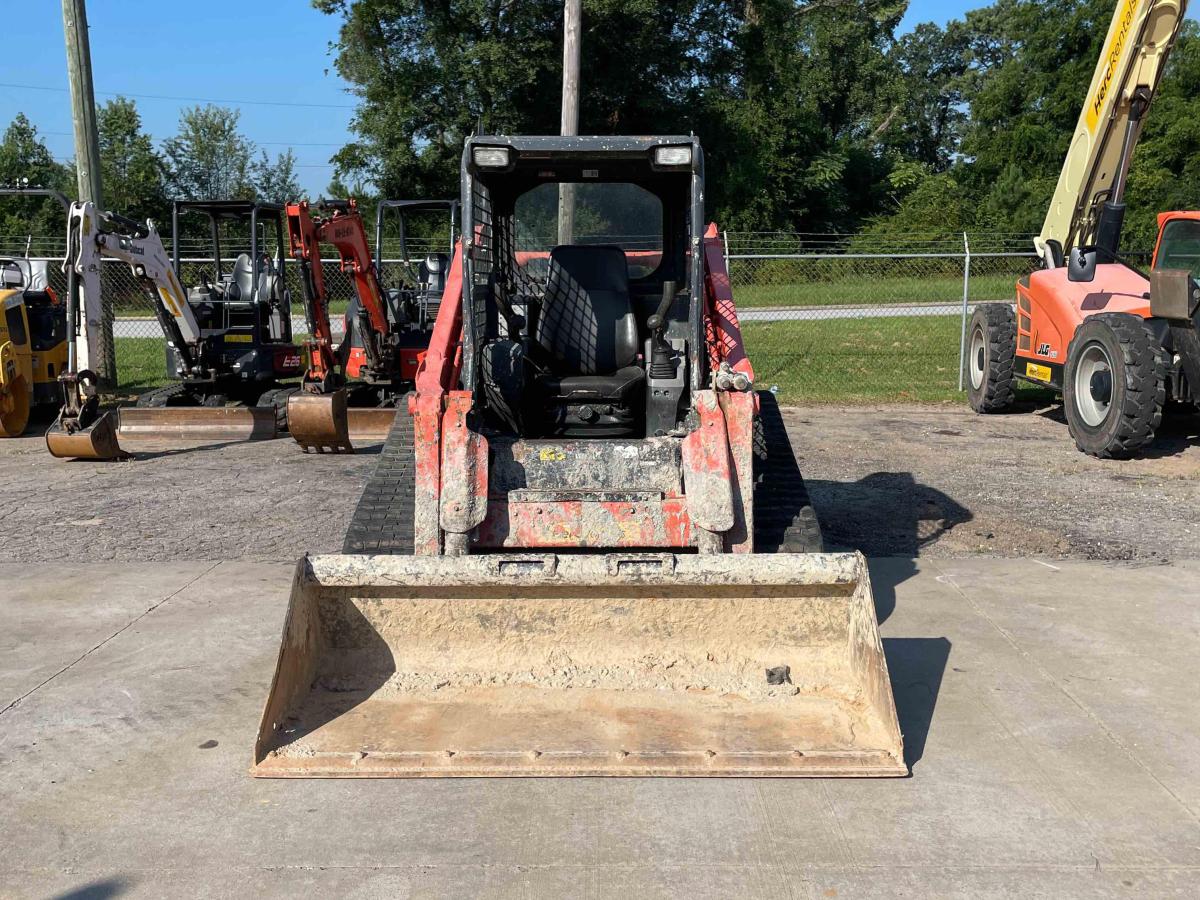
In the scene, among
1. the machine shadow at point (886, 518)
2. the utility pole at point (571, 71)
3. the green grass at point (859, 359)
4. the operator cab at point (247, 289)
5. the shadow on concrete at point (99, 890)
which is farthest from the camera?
the utility pole at point (571, 71)

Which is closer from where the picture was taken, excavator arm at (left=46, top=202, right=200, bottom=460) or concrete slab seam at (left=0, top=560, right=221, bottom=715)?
concrete slab seam at (left=0, top=560, right=221, bottom=715)

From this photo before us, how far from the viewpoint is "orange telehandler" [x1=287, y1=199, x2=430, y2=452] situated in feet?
33.9

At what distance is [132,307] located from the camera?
22.5 meters

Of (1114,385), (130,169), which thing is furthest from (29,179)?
(1114,385)

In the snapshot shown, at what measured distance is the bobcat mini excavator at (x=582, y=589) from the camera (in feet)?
13.6

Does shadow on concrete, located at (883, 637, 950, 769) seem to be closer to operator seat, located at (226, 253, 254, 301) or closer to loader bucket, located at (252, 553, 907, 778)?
loader bucket, located at (252, 553, 907, 778)

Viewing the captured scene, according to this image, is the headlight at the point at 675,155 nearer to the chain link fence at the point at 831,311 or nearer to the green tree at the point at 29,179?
the chain link fence at the point at 831,311

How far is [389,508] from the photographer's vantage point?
5.90m

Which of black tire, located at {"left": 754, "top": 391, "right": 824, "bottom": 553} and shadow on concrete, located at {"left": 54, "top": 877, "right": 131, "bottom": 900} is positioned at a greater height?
black tire, located at {"left": 754, "top": 391, "right": 824, "bottom": 553}

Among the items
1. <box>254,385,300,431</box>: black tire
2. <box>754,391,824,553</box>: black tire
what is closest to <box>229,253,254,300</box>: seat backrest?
<box>254,385,300,431</box>: black tire

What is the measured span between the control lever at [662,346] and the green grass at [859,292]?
1398 centimetres

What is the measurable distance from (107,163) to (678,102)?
17.0 meters

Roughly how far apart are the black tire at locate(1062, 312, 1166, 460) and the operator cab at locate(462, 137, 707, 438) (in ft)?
15.2

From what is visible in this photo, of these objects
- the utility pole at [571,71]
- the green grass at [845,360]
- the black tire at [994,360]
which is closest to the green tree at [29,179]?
the green grass at [845,360]
